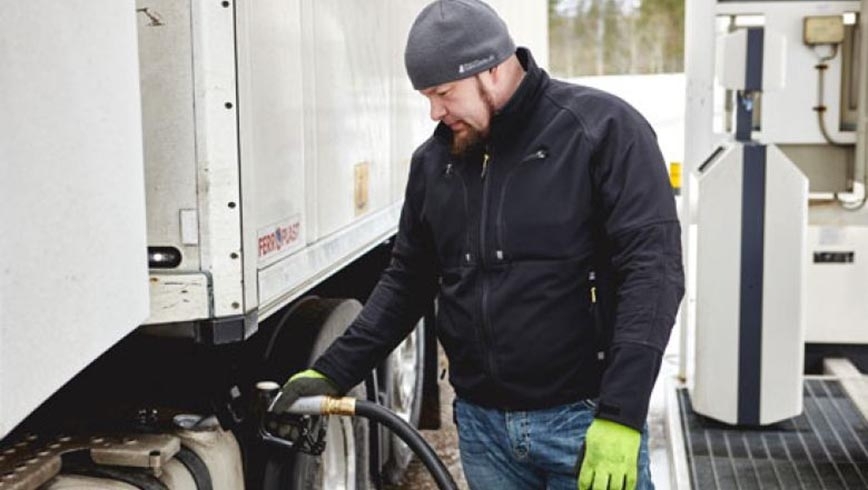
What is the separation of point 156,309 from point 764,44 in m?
3.61

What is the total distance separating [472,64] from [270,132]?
54 centimetres

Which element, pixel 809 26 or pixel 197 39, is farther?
pixel 809 26

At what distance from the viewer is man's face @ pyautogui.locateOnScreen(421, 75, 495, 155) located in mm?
2814

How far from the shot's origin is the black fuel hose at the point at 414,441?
119 inches

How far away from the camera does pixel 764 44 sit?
5348 millimetres

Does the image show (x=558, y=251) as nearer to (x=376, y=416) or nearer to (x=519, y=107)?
(x=519, y=107)

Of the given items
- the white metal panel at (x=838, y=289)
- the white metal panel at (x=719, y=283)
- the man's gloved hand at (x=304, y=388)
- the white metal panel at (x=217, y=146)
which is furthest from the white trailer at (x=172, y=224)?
the white metal panel at (x=838, y=289)

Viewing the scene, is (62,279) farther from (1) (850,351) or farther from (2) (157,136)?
(1) (850,351)

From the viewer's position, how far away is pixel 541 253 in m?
2.86

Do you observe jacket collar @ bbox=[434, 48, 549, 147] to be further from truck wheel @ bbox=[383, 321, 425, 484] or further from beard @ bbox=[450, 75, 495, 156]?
truck wheel @ bbox=[383, 321, 425, 484]

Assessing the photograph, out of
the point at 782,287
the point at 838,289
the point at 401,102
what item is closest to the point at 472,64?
the point at 401,102

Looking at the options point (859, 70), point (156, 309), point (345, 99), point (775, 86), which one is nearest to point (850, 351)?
point (859, 70)

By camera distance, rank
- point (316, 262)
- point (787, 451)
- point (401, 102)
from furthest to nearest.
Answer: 1. point (787, 451)
2. point (401, 102)
3. point (316, 262)

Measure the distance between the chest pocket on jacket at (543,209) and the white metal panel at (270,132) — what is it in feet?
1.89
